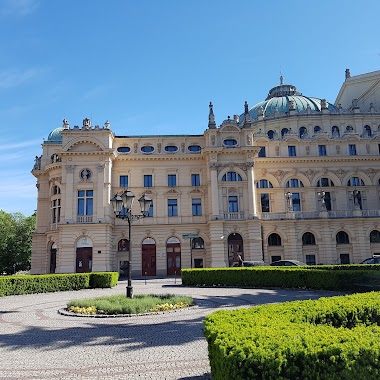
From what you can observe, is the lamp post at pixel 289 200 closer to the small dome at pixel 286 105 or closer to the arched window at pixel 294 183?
the arched window at pixel 294 183

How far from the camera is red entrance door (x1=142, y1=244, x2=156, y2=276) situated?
47.6 meters

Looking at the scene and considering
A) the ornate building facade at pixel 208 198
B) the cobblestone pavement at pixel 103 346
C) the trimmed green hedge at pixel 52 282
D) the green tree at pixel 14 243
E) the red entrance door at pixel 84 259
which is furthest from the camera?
the green tree at pixel 14 243

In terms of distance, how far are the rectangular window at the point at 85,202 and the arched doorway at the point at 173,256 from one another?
425 inches

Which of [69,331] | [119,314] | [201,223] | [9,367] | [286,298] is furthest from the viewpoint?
[201,223]

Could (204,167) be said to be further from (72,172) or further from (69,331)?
(69,331)

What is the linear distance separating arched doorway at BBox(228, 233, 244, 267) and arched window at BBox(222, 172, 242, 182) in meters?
7.15

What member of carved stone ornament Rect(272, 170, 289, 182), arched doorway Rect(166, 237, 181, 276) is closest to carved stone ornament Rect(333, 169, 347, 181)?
carved stone ornament Rect(272, 170, 289, 182)

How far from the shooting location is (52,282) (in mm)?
28984

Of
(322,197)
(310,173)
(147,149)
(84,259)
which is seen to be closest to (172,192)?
(147,149)

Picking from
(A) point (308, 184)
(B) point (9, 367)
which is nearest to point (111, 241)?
(A) point (308, 184)

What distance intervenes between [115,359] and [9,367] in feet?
8.83

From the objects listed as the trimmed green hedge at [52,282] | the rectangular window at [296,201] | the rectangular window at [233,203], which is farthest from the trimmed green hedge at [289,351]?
the rectangular window at [296,201]

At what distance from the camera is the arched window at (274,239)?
4934cm

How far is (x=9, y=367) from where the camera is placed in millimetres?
9570
